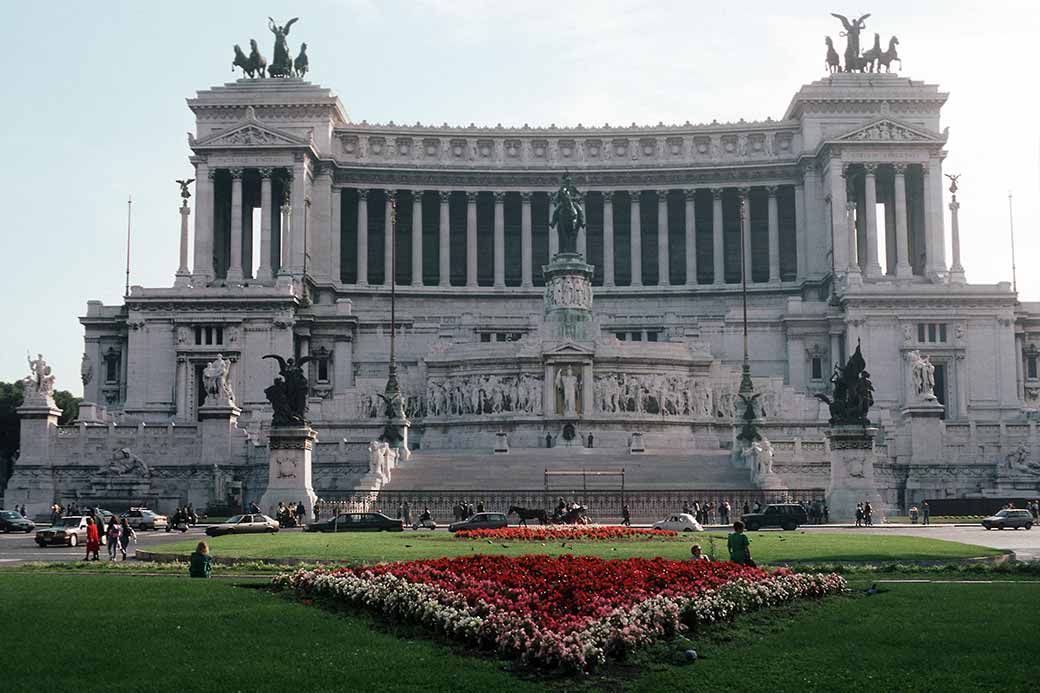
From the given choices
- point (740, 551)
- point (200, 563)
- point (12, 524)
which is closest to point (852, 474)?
point (740, 551)

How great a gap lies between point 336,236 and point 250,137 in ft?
36.4

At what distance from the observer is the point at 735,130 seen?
117250 mm

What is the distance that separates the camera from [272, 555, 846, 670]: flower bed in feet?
61.7

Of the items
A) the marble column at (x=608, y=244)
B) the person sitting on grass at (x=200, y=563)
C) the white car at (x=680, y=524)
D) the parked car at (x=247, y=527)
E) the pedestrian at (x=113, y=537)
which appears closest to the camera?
the person sitting on grass at (x=200, y=563)

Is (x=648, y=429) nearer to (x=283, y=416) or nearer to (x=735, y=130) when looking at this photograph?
→ (x=283, y=416)

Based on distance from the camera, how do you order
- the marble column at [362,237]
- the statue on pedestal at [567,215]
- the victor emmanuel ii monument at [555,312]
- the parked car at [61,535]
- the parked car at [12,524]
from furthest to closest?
the marble column at [362,237] < the statue on pedestal at [567,215] < the victor emmanuel ii monument at [555,312] < the parked car at [12,524] < the parked car at [61,535]

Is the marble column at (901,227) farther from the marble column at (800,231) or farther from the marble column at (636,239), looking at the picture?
the marble column at (636,239)

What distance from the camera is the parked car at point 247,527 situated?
49844mm

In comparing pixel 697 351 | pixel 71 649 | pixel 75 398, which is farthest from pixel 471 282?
pixel 71 649

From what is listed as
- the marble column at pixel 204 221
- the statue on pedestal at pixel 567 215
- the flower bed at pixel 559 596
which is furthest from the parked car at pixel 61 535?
the marble column at pixel 204 221

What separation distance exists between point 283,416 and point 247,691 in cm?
4178

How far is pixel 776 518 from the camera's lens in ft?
172

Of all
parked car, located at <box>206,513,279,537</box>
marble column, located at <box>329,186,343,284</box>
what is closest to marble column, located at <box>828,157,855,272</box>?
marble column, located at <box>329,186,343,284</box>

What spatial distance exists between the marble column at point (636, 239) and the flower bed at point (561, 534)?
242 feet
